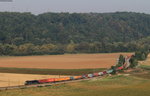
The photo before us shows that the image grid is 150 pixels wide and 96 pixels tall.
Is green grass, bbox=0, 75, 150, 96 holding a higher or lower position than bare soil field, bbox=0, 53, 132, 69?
lower

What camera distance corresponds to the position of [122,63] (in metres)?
131

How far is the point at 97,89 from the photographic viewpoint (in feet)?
244

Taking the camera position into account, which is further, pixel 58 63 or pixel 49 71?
pixel 58 63

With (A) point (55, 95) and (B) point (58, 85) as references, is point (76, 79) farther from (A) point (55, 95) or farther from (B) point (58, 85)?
(A) point (55, 95)

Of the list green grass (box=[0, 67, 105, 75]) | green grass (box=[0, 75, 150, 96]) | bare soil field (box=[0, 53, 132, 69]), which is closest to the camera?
green grass (box=[0, 75, 150, 96])

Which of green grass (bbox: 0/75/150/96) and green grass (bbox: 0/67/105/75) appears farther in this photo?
Answer: green grass (bbox: 0/67/105/75)

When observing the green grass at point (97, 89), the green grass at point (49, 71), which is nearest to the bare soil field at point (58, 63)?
the green grass at point (49, 71)

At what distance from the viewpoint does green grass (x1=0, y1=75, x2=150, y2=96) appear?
194ft

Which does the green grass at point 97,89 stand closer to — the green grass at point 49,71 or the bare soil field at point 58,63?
the green grass at point 49,71

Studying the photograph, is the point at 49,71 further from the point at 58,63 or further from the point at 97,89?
the point at 97,89

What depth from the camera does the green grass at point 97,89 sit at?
194ft

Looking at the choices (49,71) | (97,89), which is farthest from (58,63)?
(97,89)

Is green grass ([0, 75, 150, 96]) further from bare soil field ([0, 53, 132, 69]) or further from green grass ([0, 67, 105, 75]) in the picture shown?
bare soil field ([0, 53, 132, 69])

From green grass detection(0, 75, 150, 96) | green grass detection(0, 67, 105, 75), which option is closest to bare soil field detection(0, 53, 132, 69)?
green grass detection(0, 67, 105, 75)
